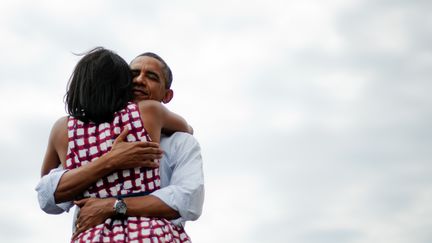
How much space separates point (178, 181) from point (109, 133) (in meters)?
0.54

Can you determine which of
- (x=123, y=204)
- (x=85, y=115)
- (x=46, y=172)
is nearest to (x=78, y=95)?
(x=85, y=115)

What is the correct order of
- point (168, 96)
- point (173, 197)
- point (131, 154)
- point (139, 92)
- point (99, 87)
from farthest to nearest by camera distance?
1. point (168, 96)
2. point (139, 92)
3. point (99, 87)
4. point (173, 197)
5. point (131, 154)

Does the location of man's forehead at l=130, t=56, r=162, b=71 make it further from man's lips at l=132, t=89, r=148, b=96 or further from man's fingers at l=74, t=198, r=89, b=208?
man's fingers at l=74, t=198, r=89, b=208

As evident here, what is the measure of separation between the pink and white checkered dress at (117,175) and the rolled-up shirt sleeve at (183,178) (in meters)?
0.12

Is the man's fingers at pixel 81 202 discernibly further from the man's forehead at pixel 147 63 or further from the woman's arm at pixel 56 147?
the man's forehead at pixel 147 63

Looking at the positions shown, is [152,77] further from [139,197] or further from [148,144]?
[139,197]

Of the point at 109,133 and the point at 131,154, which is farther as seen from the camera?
the point at 109,133

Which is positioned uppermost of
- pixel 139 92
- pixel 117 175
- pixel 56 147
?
pixel 139 92

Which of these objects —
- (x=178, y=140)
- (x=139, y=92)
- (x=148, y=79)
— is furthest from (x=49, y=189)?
(x=148, y=79)

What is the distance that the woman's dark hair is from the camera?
3863mm

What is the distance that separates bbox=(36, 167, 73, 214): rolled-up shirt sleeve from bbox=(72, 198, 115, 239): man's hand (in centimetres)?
19

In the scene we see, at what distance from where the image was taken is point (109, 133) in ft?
12.6

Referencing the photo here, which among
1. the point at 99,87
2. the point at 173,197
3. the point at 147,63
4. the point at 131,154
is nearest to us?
the point at 131,154

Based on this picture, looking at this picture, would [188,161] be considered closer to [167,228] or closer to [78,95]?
[167,228]
